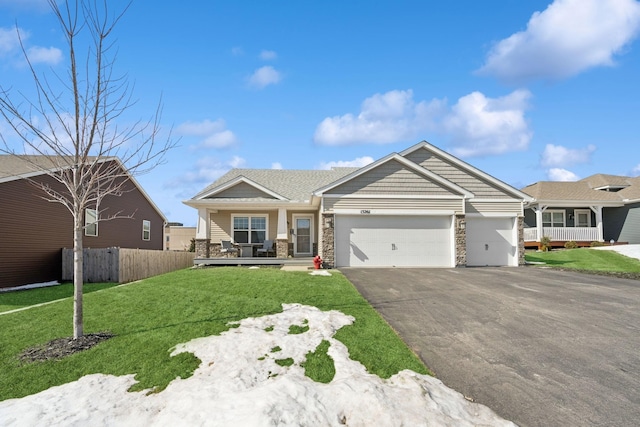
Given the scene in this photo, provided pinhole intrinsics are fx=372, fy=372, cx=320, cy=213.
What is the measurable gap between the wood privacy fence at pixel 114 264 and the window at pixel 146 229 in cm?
679

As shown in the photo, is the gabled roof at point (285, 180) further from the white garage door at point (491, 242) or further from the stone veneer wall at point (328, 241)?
the white garage door at point (491, 242)

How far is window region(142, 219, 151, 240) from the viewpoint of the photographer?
24.4m

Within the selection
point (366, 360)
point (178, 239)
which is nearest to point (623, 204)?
point (366, 360)

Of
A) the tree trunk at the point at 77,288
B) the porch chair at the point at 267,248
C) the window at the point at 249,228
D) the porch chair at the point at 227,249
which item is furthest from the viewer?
the window at the point at 249,228

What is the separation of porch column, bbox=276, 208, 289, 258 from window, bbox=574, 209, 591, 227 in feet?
70.3

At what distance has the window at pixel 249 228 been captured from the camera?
19.3 metres

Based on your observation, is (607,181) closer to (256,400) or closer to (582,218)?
(582,218)

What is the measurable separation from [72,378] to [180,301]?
11.6 ft

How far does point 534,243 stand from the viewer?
24734 millimetres

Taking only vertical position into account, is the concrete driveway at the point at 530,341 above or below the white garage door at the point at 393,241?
below

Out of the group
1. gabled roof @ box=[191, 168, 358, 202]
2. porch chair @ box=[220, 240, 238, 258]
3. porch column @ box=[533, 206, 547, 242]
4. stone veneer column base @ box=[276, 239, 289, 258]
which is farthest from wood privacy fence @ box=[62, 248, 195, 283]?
porch column @ box=[533, 206, 547, 242]

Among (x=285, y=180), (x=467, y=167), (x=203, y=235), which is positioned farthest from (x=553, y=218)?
(x=203, y=235)

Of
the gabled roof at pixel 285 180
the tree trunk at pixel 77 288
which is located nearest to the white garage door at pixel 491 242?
the gabled roof at pixel 285 180

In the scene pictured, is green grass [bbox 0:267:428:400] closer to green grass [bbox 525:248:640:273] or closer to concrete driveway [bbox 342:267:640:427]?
concrete driveway [bbox 342:267:640:427]
